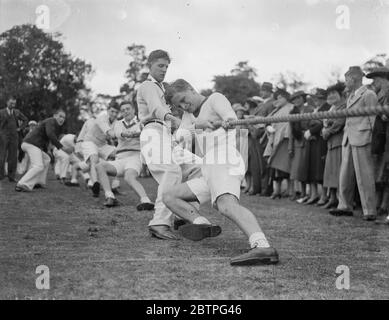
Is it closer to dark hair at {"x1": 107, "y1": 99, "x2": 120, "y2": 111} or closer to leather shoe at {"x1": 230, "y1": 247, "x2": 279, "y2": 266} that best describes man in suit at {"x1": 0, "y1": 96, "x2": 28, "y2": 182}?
dark hair at {"x1": 107, "y1": 99, "x2": 120, "y2": 111}

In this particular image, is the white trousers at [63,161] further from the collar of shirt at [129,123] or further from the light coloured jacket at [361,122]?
the light coloured jacket at [361,122]

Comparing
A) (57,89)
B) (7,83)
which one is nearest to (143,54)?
(57,89)

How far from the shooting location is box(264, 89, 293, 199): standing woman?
35.0ft

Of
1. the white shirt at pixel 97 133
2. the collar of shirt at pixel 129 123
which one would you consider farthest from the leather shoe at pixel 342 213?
the white shirt at pixel 97 133

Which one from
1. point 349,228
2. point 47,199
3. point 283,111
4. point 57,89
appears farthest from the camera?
point 57,89

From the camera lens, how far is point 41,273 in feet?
13.1

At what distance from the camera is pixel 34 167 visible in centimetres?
1128

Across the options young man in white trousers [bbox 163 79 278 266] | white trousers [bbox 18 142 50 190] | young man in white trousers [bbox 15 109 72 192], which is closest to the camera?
young man in white trousers [bbox 163 79 278 266]

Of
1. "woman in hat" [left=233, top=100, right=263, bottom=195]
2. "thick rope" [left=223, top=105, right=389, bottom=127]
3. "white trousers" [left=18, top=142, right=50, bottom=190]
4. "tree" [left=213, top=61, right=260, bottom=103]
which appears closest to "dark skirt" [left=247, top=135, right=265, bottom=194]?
"woman in hat" [left=233, top=100, right=263, bottom=195]

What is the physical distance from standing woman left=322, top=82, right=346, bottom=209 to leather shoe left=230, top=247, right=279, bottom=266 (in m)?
4.58
